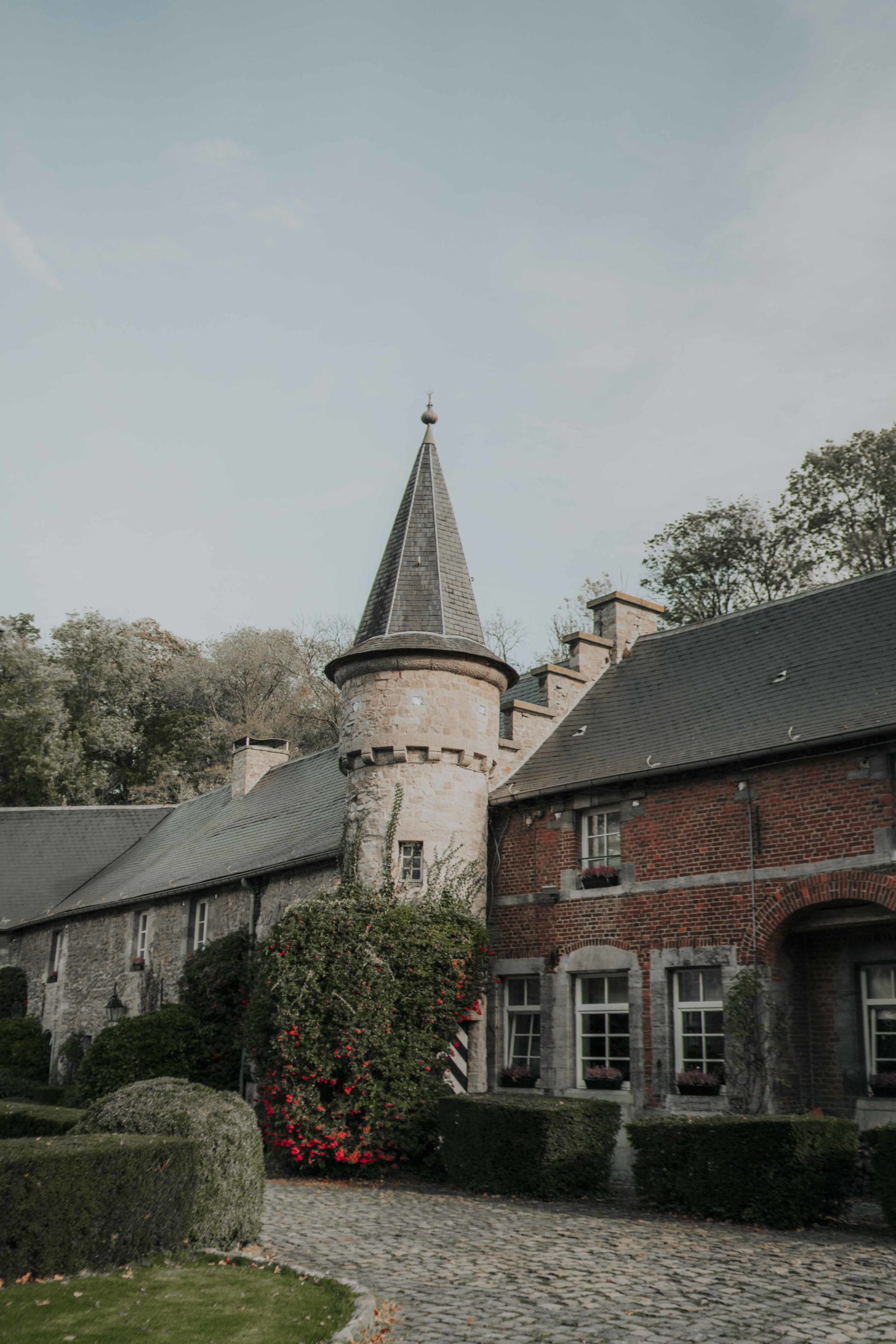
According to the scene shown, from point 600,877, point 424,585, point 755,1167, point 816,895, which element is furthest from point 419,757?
point 755,1167

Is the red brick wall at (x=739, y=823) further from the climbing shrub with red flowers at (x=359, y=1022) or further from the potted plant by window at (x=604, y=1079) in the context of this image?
the potted plant by window at (x=604, y=1079)

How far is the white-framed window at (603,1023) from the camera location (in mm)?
14570

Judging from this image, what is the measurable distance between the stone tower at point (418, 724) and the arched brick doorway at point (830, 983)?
470 cm

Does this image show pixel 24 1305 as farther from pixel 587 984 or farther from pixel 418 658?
pixel 418 658

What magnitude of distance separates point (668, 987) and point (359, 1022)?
3679 mm

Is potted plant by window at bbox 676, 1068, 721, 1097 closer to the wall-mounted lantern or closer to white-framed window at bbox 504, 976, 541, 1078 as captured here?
white-framed window at bbox 504, 976, 541, 1078

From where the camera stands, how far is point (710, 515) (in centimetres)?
3203

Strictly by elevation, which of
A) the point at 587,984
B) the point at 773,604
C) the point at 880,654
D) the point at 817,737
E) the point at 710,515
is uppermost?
the point at 710,515

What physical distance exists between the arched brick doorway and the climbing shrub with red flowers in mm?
4106

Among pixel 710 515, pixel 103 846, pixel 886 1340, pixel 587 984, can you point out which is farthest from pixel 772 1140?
pixel 103 846

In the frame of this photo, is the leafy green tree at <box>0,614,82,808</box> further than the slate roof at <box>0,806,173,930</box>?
Yes

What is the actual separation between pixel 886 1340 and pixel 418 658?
11275mm

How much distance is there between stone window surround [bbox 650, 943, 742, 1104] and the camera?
13453 millimetres

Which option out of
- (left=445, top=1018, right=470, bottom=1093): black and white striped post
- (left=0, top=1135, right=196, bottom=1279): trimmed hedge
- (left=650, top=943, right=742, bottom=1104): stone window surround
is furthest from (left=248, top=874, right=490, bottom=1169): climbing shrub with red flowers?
(left=0, top=1135, right=196, bottom=1279): trimmed hedge
